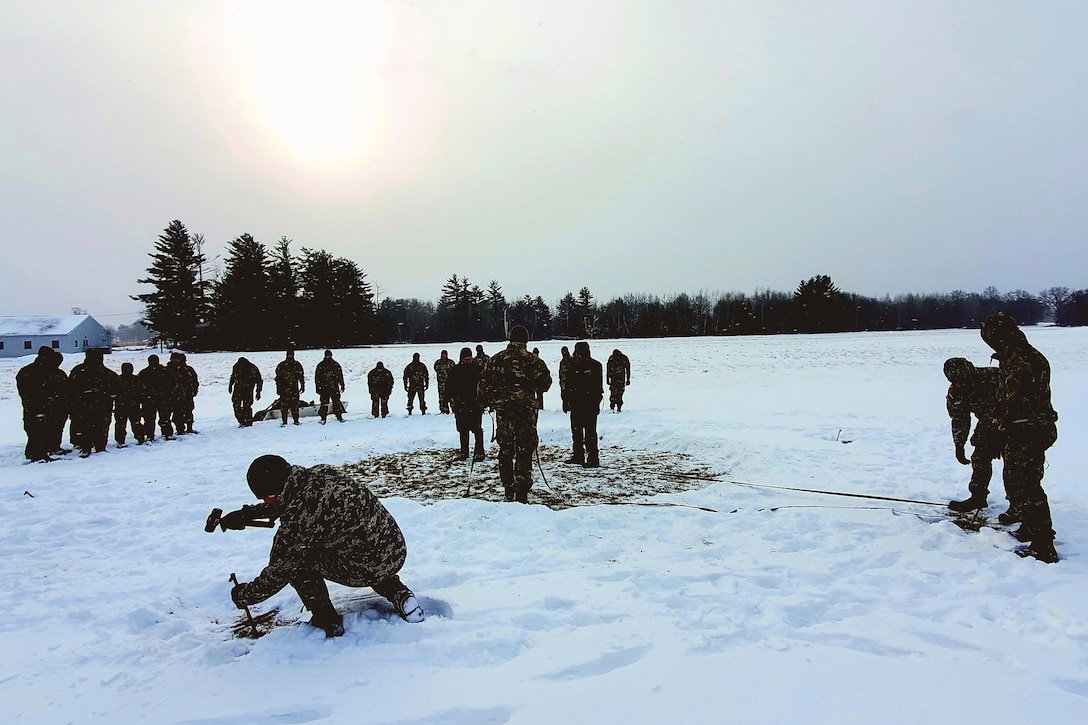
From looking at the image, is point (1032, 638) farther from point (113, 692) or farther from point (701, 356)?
point (701, 356)

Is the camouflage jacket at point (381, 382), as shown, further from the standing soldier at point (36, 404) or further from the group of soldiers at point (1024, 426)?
the group of soldiers at point (1024, 426)

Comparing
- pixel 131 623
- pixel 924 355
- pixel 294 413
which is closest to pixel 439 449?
pixel 294 413

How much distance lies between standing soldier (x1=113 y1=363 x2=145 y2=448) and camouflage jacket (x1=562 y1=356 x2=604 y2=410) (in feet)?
32.4

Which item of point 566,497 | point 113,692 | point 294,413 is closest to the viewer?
point 113,692

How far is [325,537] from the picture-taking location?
3693 millimetres

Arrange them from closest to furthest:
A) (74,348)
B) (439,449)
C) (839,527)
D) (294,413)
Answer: (839,527), (439,449), (294,413), (74,348)

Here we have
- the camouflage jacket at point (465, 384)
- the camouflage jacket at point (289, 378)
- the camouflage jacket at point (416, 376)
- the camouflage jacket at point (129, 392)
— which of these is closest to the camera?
the camouflage jacket at point (465, 384)

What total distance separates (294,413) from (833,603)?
48.5ft

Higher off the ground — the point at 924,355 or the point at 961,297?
the point at 961,297

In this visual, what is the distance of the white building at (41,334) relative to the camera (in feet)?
177

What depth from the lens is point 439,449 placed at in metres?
11.6

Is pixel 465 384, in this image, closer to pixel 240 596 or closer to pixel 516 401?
pixel 516 401

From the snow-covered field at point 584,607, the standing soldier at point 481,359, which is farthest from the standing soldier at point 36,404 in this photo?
the standing soldier at point 481,359

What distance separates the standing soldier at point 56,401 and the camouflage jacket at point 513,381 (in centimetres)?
880
